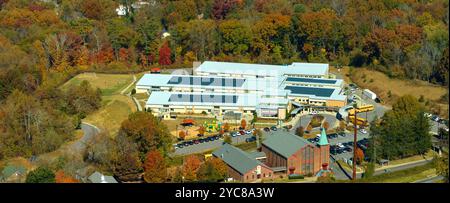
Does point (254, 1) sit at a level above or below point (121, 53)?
above

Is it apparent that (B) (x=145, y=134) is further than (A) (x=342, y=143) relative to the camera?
No

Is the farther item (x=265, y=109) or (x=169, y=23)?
(x=169, y=23)

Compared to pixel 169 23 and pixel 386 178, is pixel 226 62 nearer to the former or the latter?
pixel 169 23

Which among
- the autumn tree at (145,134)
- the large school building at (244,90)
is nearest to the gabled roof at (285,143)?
the autumn tree at (145,134)

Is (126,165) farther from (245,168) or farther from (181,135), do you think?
(181,135)

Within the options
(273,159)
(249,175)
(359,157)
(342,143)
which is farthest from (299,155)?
(342,143)
